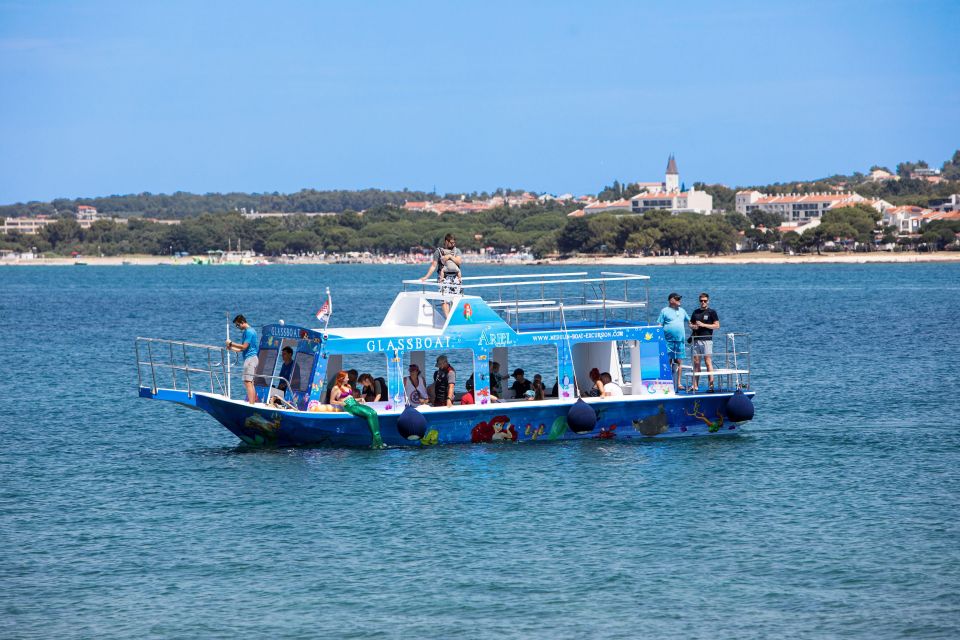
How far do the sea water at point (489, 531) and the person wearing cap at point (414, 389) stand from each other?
1022mm

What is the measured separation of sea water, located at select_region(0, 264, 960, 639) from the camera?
17484mm

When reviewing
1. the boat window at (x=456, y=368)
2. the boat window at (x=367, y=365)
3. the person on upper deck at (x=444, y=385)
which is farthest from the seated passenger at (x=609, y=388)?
the boat window at (x=367, y=365)

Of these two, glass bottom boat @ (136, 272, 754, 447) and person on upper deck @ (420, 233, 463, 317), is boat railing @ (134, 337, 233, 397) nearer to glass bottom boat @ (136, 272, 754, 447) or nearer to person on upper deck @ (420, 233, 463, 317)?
glass bottom boat @ (136, 272, 754, 447)

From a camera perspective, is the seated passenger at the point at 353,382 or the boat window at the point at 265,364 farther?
the boat window at the point at 265,364

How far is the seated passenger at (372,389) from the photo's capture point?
26.6 m

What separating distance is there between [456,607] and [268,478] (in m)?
8.01

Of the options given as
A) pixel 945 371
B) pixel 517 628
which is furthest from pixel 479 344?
pixel 945 371

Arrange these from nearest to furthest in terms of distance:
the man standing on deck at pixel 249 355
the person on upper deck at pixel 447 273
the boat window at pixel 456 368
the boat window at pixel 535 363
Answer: the man standing on deck at pixel 249 355
the person on upper deck at pixel 447 273
the boat window at pixel 456 368
the boat window at pixel 535 363

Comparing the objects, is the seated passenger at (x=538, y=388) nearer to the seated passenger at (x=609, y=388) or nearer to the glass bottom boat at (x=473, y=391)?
the glass bottom boat at (x=473, y=391)

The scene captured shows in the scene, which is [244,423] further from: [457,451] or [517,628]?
[517,628]

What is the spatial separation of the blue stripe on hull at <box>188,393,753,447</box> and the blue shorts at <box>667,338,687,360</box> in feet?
2.97

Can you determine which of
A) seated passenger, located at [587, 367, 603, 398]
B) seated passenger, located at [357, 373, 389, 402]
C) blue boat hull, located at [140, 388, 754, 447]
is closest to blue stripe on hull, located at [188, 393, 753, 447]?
blue boat hull, located at [140, 388, 754, 447]

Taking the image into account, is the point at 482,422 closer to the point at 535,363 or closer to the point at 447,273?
the point at 447,273

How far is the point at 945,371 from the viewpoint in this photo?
4397 centimetres
